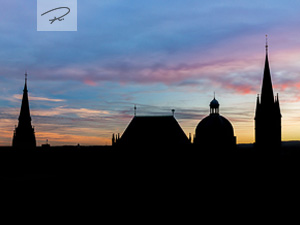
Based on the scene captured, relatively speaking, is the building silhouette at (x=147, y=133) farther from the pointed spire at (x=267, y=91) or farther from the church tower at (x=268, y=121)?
the pointed spire at (x=267, y=91)

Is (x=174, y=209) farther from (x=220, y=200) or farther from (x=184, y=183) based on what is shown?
(x=184, y=183)

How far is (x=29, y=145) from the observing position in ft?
274

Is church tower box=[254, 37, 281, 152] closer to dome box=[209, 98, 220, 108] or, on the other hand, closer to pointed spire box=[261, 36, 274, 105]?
pointed spire box=[261, 36, 274, 105]

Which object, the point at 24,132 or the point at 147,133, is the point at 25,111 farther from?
the point at 147,133

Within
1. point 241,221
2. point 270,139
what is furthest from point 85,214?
point 270,139

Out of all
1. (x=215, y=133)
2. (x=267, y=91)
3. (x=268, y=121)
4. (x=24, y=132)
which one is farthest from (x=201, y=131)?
(x=24, y=132)

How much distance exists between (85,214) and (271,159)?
4710 cm

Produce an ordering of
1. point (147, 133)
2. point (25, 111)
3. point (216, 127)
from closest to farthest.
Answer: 1. point (147, 133)
2. point (216, 127)
3. point (25, 111)

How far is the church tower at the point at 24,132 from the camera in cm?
8269

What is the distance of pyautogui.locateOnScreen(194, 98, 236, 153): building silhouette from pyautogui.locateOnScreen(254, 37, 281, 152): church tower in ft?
34.5

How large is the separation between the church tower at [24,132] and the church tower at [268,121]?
4801cm

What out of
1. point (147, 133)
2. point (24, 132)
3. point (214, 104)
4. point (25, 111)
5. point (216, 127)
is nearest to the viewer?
point (147, 133)

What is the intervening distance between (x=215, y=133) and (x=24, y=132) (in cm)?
3874

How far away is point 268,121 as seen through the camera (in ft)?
282
